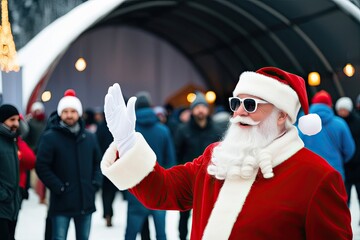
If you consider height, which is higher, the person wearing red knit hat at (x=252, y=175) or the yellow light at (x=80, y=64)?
the yellow light at (x=80, y=64)

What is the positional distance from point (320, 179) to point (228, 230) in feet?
1.47

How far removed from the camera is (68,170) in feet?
18.6

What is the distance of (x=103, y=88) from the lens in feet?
62.1

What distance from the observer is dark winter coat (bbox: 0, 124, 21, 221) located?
17.3 feet

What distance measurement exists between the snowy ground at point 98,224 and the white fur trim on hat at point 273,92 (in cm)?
487

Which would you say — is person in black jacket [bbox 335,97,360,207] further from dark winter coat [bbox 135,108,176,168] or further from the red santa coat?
the red santa coat

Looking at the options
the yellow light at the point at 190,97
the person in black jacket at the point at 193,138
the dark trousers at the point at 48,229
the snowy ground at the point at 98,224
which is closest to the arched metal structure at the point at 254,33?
the yellow light at the point at 190,97

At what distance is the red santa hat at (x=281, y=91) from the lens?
2.87m

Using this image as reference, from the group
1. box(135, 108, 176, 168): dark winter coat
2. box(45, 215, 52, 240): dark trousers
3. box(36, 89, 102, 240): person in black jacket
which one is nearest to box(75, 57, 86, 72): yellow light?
box(135, 108, 176, 168): dark winter coat

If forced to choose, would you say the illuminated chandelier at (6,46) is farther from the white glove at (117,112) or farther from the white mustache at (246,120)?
the white mustache at (246,120)

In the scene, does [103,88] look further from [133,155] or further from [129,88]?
[133,155]

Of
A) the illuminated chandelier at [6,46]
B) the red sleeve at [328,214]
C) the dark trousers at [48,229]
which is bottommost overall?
the dark trousers at [48,229]

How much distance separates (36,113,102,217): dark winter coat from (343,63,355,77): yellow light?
8800 millimetres

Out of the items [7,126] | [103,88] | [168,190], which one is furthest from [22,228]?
[103,88]
